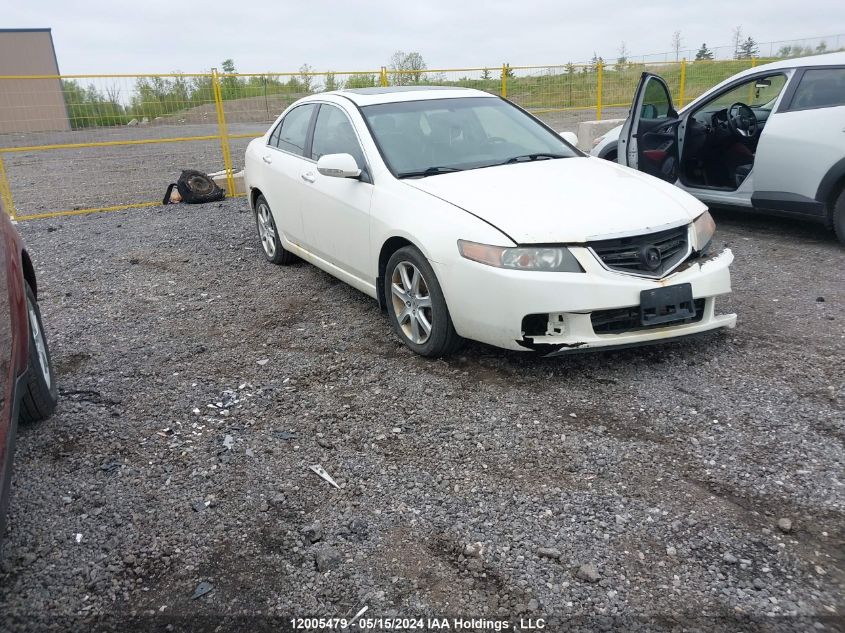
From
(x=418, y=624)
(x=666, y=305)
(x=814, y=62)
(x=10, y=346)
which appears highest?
(x=814, y=62)

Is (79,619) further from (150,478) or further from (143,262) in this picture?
(143,262)

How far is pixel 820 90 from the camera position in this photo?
6.36 m

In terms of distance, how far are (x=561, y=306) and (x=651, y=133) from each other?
3918 millimetres

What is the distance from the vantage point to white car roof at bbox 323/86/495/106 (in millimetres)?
5379

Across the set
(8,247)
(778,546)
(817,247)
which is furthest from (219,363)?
(817,247)

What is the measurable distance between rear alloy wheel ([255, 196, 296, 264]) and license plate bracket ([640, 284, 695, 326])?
3731 millimetres

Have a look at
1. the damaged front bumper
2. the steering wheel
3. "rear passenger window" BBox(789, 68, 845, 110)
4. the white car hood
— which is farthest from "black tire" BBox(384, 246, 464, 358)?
the steering wheel

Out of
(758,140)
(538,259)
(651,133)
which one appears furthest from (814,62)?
(538,259)

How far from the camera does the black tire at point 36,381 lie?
11.4ft

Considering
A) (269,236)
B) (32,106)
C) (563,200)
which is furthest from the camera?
(32,106)

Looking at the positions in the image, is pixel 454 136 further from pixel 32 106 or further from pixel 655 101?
pixel 32 106

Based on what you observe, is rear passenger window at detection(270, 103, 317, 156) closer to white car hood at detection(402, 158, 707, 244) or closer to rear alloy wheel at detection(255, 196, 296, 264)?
rear alloy wheel at detection(255, 196, 296, 264)

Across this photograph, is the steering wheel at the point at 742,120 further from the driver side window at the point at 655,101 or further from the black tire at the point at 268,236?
the black tire at the point at 268,236

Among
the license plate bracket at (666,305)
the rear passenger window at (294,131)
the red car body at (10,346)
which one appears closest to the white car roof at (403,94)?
the rear passenger window at (294,131)
